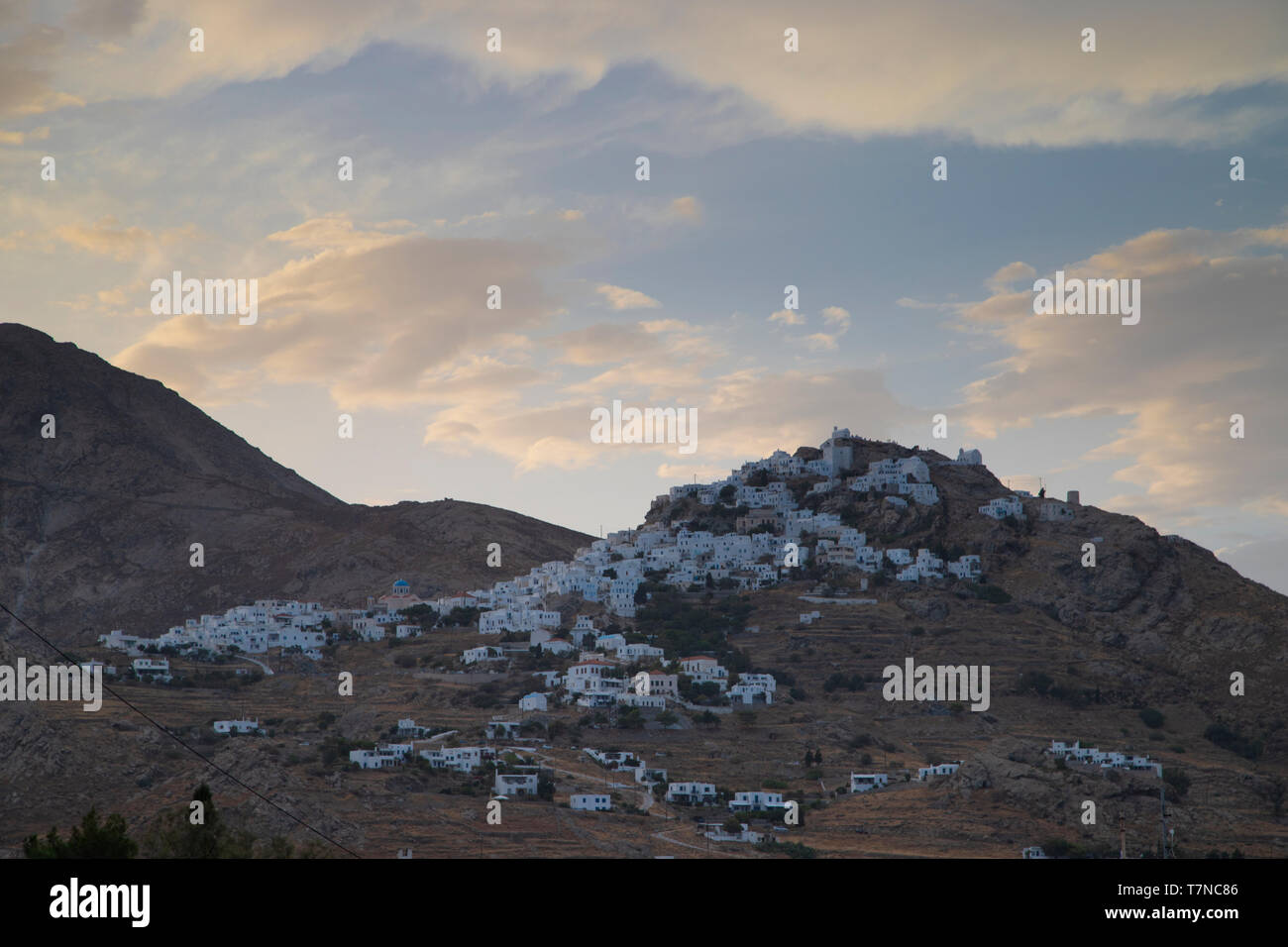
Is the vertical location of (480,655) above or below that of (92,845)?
above

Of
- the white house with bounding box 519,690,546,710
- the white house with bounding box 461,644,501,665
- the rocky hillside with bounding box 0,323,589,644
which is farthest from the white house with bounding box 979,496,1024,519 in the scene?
the rocky hillside with bounding box 0,323,589,644

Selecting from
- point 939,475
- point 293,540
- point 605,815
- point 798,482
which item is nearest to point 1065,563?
point 939,475

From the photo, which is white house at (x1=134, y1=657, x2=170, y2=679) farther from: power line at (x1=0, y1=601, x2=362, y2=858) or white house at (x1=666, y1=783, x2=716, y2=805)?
white house at (x1=666, y1=783, x2=716, y2=805)

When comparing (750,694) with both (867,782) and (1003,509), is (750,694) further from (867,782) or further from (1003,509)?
(1003,509)

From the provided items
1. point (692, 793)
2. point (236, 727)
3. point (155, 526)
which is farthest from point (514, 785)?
point (155, 526)

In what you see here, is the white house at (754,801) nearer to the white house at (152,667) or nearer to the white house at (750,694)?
the white house at (750,694)

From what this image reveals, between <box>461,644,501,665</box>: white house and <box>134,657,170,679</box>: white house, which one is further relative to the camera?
<box>461,644,501,665</box>: white house

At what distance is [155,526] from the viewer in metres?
114

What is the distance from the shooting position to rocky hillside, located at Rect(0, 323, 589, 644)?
104 m

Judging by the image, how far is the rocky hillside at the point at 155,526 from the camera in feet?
340

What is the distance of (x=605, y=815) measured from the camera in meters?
47.8
